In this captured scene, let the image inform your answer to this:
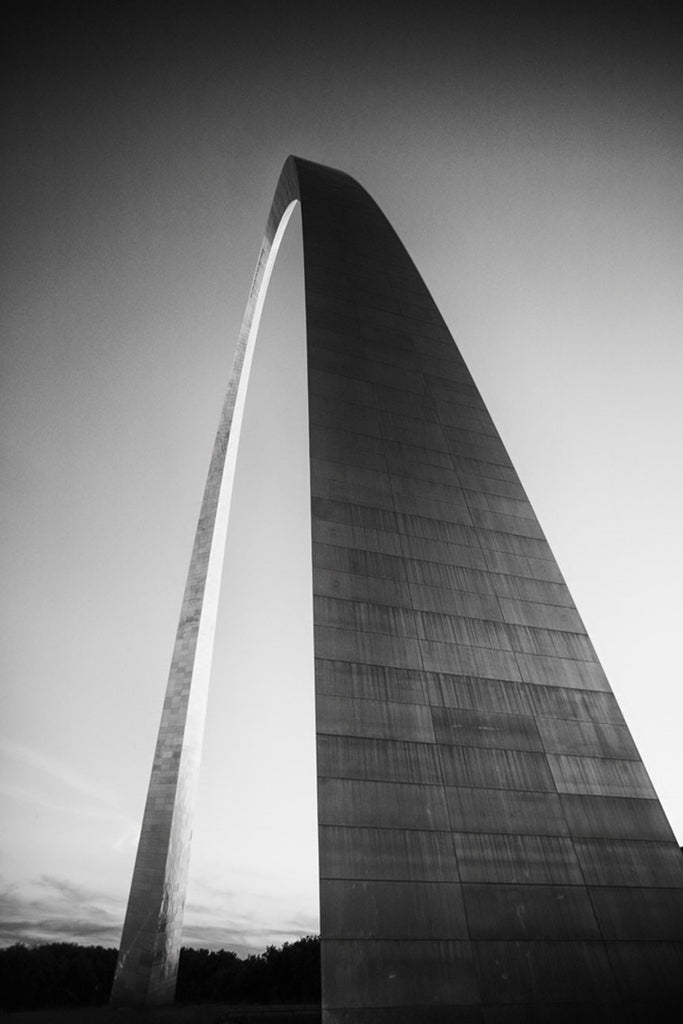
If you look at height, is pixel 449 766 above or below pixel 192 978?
below

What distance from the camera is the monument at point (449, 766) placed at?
27.7 ft

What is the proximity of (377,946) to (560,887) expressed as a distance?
140 inches

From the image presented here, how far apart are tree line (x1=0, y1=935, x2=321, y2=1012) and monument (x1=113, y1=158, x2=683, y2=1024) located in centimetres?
3420

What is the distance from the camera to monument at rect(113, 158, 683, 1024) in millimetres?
8445

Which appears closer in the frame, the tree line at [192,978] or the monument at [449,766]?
the monument at [449,766]

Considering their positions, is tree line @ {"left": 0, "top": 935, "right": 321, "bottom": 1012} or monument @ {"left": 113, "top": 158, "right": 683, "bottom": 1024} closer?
monument @ {"left": 113, "top": 158, "right": 683, "bottom": 1024}

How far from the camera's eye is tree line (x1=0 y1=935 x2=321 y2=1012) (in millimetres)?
44844

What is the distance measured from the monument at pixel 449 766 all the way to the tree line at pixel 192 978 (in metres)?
34.2

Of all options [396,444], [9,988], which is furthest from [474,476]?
[9,988]

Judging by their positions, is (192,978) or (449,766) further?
(192,978)

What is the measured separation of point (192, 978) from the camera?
49.8 metres

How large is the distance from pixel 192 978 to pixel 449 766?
56.9 m

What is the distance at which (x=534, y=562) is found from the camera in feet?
50.0

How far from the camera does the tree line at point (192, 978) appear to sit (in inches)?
1766
